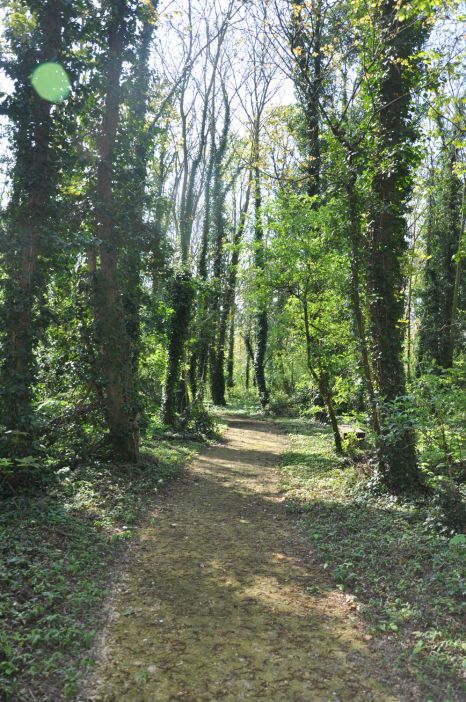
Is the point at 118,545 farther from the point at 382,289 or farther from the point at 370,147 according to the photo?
the point at 370,147

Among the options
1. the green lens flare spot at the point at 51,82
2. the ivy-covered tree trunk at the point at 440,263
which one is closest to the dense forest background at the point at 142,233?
the green lens flare spot at the point at 51,82

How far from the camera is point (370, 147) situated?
862 centimetres

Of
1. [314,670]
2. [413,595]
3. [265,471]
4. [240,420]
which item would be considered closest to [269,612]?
[314,670]

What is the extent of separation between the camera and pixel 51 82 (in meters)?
7.56

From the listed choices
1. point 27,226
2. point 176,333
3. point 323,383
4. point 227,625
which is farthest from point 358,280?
point 176,333

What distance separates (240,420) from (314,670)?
1963 cm

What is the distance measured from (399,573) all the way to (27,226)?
22.7 feet

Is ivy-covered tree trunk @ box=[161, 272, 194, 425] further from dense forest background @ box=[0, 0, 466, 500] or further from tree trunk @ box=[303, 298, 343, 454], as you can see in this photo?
tree trunk @ box=[303, 298, 343, 454]

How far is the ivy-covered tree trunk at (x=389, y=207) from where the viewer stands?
27.3ft

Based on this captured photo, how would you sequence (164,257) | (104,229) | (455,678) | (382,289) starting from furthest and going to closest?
(164,257) < (104,229) < (382,289) < (455,678)

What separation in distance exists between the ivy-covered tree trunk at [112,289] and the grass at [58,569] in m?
1.19

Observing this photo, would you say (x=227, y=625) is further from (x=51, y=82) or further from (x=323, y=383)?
(x=323, y=383)

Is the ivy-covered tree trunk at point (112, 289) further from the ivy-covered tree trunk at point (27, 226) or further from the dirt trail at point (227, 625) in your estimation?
the dirt trail at point (227, 625)

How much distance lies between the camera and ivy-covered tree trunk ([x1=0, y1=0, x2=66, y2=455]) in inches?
281
